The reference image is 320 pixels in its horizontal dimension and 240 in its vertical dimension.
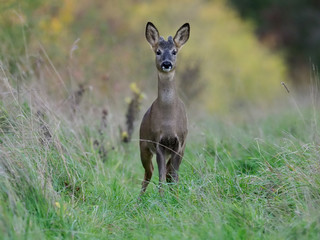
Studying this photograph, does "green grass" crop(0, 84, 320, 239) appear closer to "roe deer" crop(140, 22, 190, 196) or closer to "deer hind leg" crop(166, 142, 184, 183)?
"deer hind leg" crop(166, 142, 184, 183)

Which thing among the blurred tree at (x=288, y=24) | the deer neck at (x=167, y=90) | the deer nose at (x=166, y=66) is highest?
the deer nose at (x=166, y=66)

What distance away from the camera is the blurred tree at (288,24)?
27941 millimetres

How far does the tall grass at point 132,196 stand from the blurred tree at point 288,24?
22.3 meters

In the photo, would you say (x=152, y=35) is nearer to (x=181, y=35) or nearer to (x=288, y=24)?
(x=181, y=35)

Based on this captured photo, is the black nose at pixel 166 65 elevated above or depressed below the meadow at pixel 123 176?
above

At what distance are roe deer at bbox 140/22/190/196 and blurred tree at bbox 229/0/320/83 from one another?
22.1 m

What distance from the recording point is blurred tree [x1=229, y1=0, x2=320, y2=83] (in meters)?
27.9

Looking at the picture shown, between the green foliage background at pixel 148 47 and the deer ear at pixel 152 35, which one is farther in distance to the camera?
the green foliage background at pixel 148 47

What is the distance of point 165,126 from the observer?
5.98 m

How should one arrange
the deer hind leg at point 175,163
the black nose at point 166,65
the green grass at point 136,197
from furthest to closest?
the black nose at point 166,65
the deer hind leg at point 175,163
the green grass at point 136,197

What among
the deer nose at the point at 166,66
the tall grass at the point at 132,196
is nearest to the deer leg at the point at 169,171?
the tall grass at the point at 132,196

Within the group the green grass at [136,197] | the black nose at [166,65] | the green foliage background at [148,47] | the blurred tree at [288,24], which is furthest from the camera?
the blurred tree at [288,24]

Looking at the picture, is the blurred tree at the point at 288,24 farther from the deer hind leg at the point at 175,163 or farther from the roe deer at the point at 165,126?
the deer hind leg at the point at 175,163

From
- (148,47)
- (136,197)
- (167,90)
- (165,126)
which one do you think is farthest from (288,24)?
(136,197)
